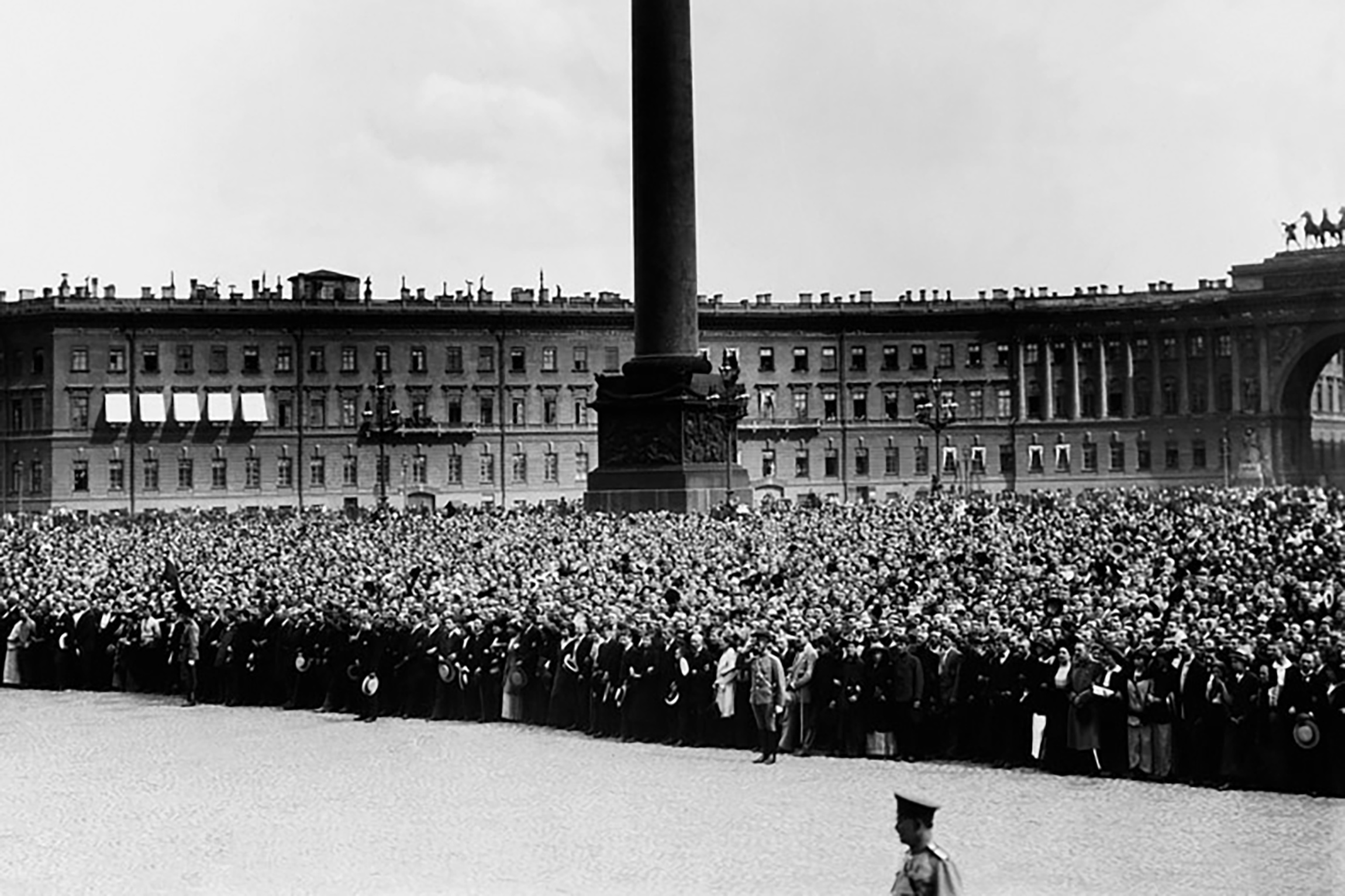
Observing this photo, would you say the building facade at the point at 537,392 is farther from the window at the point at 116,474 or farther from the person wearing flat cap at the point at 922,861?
the person wearing flat cap at the point at 922,861

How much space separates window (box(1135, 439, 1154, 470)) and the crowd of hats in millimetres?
59689

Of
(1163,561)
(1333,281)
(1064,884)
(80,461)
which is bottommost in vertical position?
(1064,884)

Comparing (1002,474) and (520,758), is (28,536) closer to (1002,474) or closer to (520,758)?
(520,758)

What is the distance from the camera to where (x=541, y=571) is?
95.4 ft

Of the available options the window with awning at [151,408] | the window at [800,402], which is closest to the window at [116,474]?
the window with awning at [151,408]

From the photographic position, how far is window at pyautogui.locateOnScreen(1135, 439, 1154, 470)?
4080 inches

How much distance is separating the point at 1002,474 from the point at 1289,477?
16121 millimetres

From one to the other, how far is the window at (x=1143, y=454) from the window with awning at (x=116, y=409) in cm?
5584

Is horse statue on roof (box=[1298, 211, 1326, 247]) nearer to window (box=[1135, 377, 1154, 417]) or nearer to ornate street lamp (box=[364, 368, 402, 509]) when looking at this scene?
window (box=[1135, 377, 1154, 417])

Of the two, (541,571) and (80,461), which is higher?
(80,461)

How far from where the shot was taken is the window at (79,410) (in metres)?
90.2

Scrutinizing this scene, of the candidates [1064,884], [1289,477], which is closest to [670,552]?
[1064,884]

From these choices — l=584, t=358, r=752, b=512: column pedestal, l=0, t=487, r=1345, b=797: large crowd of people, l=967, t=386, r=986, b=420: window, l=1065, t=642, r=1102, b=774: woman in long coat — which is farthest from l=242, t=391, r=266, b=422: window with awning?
l=1065, t=642, r=1102, b=774: woman in long coat

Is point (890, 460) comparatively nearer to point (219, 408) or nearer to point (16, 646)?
point (219, 408)
